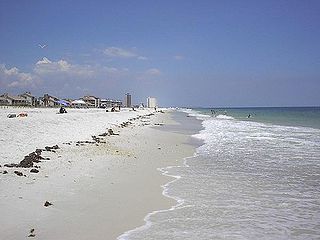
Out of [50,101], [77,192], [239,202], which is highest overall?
[50,101]

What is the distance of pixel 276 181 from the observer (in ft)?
36.5

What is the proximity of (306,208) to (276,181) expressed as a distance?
310 centimetres

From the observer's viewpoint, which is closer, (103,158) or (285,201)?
(285,201)

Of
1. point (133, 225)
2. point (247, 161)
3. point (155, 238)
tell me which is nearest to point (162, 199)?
point (133, 225)

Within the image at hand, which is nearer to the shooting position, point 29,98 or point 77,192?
point 77,192

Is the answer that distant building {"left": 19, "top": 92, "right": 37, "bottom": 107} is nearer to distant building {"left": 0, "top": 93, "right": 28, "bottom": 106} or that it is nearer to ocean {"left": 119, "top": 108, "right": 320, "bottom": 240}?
distant building {"left": 0, "top": 93, "right": 28, "bottom": 106}

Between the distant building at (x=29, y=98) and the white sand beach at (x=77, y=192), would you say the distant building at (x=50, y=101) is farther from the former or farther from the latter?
the white sand beach at (x=77, y=192)

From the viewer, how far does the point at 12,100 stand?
108m

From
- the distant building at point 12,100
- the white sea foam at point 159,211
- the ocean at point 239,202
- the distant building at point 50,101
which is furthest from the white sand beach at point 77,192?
the distant building at point 50,101

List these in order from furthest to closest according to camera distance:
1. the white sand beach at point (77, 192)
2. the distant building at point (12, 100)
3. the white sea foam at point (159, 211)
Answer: the distant building at point (12, 100), the white sand beach at point (77, 192), the white sea foam at point (159, 211)

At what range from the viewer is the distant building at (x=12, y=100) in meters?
104

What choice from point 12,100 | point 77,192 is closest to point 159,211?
point 77,192

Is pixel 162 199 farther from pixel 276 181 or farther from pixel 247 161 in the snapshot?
pixel 247 161

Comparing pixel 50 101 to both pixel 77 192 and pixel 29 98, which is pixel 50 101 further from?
pixel 77 192
